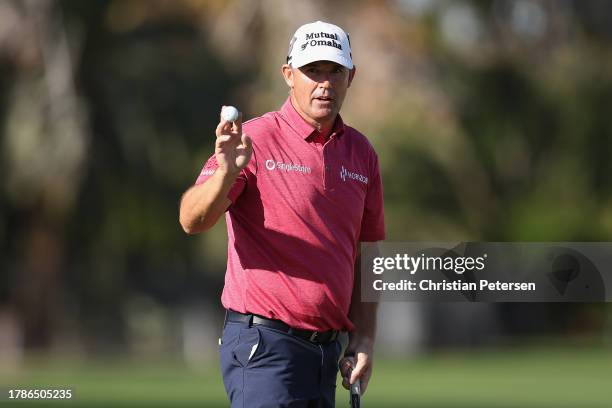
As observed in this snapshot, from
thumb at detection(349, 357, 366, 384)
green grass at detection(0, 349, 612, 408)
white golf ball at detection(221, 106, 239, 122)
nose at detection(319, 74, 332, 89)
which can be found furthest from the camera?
green grass at detection(0, 349, 612, 408)

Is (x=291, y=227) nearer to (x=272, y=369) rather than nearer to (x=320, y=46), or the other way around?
(x=272, y=369)

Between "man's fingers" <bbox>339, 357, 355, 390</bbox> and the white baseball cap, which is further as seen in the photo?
"man's fingers" <bbox>339, 357, 355, 390</bbox>

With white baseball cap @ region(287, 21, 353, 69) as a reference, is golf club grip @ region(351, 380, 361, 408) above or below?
below

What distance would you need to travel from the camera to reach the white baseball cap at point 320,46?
5973mm

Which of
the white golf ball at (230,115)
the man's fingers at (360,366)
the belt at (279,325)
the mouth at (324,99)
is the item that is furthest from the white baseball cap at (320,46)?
the man's fingers at (360,366)

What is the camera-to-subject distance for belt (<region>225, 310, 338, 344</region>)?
5.97m

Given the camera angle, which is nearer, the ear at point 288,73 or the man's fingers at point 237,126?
the man's fingers at point 237,126

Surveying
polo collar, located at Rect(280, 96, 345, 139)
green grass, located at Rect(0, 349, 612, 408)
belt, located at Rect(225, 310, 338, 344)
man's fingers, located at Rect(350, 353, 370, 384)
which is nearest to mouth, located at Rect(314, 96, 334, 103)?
polo collar, located at Rect(280, 96, 345, 139)

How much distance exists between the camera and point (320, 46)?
235 inches

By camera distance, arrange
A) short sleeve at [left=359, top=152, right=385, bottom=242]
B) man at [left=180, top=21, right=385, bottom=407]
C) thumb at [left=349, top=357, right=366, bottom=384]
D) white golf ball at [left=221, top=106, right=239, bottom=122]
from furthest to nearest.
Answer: short sleeve at [left=359, top=152, right=385, bottom=242] < thumb at [left=349, top=357, right=366, bottom=384] < man at [left=180, top=21, right=385, bottom=407] < white golf ball at [left=221, top=106, right=239, bottom=122]

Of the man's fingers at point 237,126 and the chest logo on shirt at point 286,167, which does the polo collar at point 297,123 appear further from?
the man's fingers at point 237,126

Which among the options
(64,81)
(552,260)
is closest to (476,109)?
(64,81)

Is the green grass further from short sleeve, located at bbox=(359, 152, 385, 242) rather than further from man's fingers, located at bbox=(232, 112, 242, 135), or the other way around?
man's fingers, located at bbox=(232, 112, 242, 135)

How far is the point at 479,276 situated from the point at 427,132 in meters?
29.6
